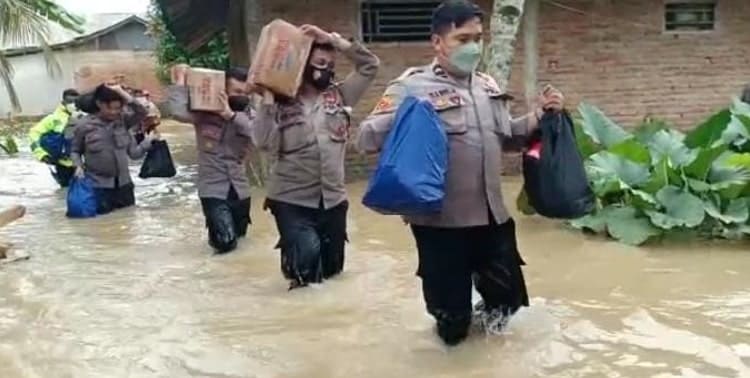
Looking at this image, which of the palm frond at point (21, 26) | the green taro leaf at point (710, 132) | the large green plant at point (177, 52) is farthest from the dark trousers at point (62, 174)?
the large green plant at point (177, 52)

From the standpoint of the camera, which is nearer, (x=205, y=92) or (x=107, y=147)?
(x=205, y=92)

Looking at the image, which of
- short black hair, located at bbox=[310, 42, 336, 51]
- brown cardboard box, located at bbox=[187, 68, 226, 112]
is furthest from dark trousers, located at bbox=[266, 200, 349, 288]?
brown cardboard box, located at bbox=[187, 68, 226, 112]

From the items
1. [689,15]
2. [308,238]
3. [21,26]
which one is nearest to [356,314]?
[308,238]

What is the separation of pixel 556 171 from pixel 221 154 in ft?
12.7

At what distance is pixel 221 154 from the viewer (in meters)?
8.38

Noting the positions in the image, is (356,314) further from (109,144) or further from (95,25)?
(95,25)

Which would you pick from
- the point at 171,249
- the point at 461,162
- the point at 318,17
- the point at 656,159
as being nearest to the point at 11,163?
the point at 318,17

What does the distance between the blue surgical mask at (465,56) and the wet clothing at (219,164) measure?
3.53 m

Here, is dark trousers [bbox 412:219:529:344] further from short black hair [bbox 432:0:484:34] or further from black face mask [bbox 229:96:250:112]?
black face mask [bbox 229:96:250:112]

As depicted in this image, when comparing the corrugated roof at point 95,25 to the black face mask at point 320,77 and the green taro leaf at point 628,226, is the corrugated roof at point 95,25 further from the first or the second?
the black face mask at point 320,77

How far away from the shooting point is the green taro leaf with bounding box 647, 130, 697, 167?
835 centimetres

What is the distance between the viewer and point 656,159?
8438mm

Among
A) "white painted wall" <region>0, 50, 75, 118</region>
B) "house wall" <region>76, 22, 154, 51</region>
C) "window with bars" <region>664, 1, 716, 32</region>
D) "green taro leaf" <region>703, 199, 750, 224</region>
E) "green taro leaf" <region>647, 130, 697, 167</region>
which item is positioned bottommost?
"white painted wall" <region>0, 50, 75, 118</region>

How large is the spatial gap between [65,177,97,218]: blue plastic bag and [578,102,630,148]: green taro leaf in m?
5.11
